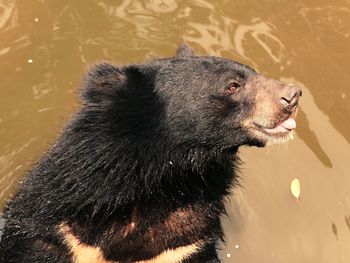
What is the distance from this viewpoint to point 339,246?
528cm

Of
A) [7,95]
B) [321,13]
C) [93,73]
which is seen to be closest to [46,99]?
[7,95]

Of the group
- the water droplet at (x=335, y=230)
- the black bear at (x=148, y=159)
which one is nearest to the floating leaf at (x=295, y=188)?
the water droplet at (x=335, y=230)

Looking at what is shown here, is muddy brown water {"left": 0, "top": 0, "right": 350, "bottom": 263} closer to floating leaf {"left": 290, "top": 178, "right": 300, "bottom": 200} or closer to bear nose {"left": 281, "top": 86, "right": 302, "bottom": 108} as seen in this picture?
floating leaf {"left": 290, "top": 178, "right": 300, "bottom": 200}

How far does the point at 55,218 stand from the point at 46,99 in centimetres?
220

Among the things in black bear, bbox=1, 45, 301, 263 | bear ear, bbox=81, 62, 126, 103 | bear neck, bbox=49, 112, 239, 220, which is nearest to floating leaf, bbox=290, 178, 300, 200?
black bear, bbox=1, 45, 301, 263

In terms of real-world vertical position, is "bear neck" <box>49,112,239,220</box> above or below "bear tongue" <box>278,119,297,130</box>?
below

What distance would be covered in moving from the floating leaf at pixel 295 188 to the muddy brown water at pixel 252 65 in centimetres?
4

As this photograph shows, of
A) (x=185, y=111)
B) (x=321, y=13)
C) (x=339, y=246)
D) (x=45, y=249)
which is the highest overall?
(x=185, y=111)

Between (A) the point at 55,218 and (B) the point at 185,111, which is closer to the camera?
(B) the point at 185,111

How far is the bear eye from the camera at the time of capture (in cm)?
370

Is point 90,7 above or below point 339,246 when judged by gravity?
above

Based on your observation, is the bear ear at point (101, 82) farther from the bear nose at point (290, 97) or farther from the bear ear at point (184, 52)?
the bear nose at point (290, 97)

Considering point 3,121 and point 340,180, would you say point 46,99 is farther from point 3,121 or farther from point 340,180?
point 340,180

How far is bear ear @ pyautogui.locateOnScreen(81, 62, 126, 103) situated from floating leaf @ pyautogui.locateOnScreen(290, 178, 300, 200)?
7.62 feet
